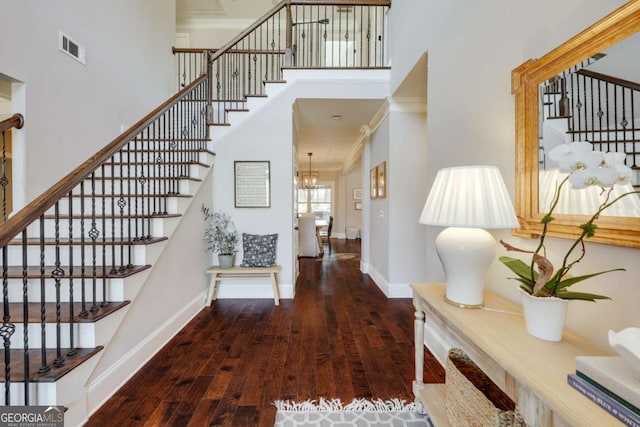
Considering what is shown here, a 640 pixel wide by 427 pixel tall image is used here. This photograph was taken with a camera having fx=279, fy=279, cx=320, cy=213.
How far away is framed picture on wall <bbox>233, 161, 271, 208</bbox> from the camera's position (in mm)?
3564

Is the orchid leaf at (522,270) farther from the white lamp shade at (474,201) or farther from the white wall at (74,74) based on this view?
the white wall at (74,74)

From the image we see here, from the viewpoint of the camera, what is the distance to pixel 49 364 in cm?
147

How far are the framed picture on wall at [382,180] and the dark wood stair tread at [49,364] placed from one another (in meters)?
3.31

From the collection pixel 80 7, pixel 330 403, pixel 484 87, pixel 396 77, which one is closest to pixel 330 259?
pixel 396 77

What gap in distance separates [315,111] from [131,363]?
11.8ft

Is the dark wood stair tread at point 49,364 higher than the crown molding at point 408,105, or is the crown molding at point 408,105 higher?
the crown molding at point 408,105

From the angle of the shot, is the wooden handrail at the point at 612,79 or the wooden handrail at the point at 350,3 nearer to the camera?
the wooden handrail at the point at 612,79

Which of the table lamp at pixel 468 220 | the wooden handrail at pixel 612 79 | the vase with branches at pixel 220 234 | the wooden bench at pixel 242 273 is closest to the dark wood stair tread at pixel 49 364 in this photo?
the wooden bench at pixel 242 273

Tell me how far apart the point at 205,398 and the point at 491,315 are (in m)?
1.71

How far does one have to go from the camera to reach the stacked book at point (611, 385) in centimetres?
58

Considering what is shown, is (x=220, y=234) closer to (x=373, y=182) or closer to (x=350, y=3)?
(x=373, y=182)

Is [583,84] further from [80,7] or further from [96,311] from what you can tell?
[80,7]

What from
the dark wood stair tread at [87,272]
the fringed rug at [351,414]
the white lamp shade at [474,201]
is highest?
the white lamp shade at [474,201]

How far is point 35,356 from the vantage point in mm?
1543
